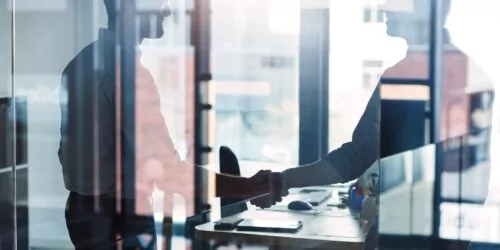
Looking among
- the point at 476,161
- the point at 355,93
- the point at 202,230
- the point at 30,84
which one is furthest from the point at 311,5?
the point at 30,84

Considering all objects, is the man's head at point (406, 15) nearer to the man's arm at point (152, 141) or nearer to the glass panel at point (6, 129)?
the man's arm at point (152, 141)

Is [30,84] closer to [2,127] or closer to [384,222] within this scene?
[2,127]

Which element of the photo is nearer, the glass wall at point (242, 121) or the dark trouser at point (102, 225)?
A: the glass wall at point (242, 121)

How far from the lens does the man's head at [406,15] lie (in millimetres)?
1539

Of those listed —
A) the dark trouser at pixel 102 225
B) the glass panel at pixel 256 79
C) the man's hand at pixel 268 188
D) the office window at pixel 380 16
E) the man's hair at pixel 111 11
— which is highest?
the man's hair at pixel 111 11

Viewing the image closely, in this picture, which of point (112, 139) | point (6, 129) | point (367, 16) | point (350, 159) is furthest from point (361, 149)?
point (6, 129)

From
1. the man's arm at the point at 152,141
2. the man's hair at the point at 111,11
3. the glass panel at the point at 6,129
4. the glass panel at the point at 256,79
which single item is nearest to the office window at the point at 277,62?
the glass panel at the point at 256,79

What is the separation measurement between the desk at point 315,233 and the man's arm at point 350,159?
62mm

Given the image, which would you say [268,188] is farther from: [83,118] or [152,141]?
[83,118]

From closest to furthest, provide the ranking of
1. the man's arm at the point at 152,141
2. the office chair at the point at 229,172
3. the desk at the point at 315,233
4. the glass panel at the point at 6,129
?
the desk at the point at 315,233, the office chair at the point at 229,172, the man's arm at the point at 152,141, the glass panel at the point at 6,129

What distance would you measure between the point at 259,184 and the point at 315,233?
0.19 metres

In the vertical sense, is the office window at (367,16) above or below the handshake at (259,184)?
above

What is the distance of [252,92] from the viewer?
1725 mm

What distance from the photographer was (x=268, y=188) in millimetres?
1729
